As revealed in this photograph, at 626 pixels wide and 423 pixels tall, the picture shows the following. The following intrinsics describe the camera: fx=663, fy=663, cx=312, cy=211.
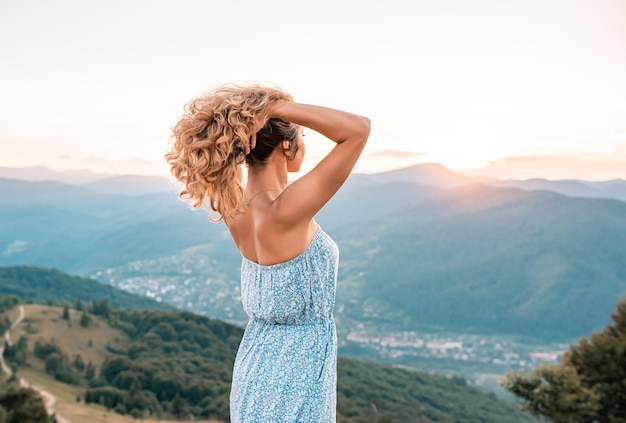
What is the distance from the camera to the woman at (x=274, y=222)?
169 cm

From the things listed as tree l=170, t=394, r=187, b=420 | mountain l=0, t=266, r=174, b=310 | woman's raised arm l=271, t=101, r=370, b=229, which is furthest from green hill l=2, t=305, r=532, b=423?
woman's raised arm l=271, t=101, r=370, b=229

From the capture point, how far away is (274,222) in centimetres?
174

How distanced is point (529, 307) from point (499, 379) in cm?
9653

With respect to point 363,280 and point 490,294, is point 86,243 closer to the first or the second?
point 363,280

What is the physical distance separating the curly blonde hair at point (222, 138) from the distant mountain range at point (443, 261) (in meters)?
87.5

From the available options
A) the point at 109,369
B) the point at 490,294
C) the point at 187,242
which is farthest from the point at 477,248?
the point at 109,369

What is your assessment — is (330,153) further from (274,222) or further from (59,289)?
(59,289)

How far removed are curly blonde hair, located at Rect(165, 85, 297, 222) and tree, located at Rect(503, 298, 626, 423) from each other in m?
15.6

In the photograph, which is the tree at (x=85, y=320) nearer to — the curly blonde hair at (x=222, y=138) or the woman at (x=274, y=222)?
the woman at (x=274, y=222)

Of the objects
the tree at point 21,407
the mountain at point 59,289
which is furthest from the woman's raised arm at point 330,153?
the mountain at point 59,289

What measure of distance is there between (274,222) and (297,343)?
1.22 feet

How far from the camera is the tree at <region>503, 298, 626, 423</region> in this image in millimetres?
15672

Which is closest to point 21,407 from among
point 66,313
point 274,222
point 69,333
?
point 274,222

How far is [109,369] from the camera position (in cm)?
3681
